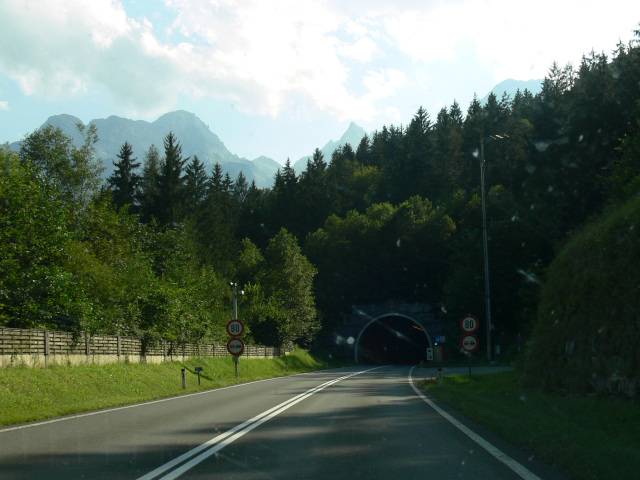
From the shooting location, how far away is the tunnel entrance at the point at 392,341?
244ft

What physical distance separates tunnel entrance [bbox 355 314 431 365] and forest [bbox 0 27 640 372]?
3520 millimetres

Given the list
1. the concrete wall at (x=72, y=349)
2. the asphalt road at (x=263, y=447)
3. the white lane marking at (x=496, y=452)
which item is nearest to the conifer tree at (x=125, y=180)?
the concrete wall at (x=72, y=349)

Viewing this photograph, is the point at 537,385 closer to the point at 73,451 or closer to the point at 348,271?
the point at 73,451

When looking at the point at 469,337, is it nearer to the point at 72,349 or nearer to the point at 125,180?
the point at 72,349

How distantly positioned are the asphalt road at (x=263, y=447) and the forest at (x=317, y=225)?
45.8ft

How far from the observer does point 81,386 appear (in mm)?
21250

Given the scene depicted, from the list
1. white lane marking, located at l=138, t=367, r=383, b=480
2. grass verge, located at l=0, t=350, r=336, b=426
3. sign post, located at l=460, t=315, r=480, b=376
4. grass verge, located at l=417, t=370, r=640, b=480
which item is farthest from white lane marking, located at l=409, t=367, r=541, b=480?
sign post, located at l=460, t=315, r=480, b=376

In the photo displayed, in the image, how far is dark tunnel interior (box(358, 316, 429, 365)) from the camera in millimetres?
75812

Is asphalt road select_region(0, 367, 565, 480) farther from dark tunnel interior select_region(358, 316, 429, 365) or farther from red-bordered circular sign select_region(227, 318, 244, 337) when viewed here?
dark tunnel interior select_region(358, 316, 429, 365)

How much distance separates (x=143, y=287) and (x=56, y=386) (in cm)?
1658

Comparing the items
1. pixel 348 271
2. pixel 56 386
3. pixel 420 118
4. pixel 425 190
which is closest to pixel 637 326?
pixel 56 386

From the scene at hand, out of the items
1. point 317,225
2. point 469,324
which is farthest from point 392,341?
point 469,324

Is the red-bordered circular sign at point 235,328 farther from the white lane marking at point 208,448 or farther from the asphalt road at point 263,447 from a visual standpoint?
the white lane marking at point 208,448

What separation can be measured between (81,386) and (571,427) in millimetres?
16331
